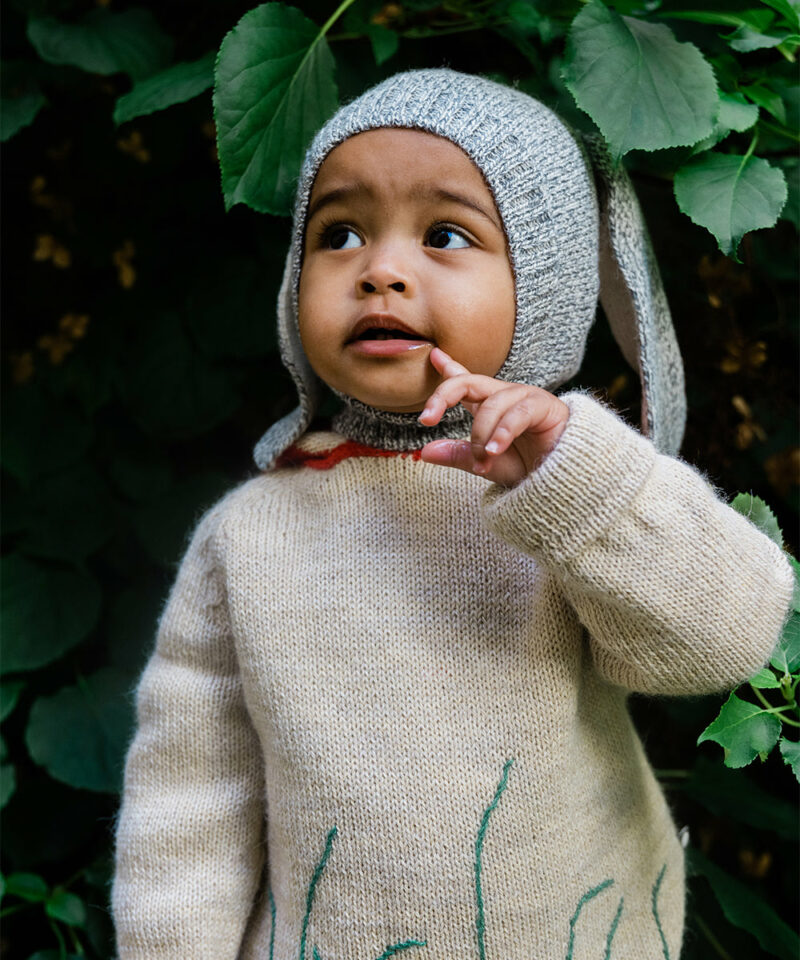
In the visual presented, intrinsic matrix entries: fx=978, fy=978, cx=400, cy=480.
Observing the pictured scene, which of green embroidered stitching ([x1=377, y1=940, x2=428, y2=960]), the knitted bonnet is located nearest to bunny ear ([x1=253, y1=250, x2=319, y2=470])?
the knitted bonnet

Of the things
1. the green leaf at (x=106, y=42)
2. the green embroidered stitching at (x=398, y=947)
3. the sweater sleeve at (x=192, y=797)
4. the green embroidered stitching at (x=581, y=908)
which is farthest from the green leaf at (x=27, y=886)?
the green leaf at (x=106, y=42)

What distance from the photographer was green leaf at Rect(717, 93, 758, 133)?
43.1 inches

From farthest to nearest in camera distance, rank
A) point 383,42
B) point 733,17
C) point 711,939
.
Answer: point 711,939 < point 383,42 < point 733,17

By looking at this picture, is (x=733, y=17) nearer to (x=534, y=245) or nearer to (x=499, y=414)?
(x=534, y=245)

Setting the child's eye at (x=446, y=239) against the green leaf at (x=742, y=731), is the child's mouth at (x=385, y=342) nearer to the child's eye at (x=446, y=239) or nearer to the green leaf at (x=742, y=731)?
the child's eye at (x=446, y=239)

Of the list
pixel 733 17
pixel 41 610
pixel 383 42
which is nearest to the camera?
pixel 733 17

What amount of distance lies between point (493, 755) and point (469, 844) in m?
0.09

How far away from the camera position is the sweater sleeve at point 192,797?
1.06 meters

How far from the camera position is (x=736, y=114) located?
1104 mm

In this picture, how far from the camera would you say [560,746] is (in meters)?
0.97

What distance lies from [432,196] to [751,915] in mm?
1027

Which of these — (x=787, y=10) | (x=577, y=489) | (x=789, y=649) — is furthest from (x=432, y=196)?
(x=789, y=649)

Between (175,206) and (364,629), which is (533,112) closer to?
(364,629)

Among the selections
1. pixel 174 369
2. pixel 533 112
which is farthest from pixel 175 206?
pixel 533 112
